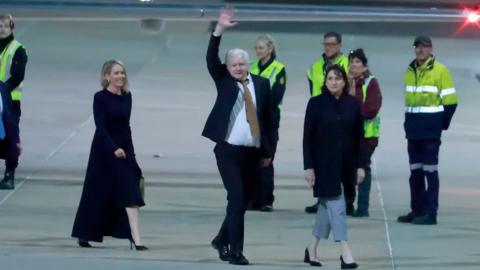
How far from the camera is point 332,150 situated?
37.9 feet

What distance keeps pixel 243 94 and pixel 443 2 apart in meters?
16.9

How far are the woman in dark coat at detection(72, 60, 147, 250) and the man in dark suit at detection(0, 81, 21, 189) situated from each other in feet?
9.45

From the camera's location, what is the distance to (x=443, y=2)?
27.9 meters

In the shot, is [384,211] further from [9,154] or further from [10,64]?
[10,64]

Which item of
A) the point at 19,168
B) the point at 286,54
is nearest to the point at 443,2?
the point at 286,54

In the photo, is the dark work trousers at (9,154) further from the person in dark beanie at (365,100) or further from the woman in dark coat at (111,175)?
the person in dark beanie at (365,100)

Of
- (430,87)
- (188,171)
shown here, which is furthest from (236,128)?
(188,171)

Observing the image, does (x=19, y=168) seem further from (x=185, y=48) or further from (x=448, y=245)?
(x=185, y=48)

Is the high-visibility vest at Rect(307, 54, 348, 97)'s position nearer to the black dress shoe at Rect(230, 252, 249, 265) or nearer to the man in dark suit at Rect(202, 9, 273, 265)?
the man in dark suit at Rect(202, 9, 273, 265)

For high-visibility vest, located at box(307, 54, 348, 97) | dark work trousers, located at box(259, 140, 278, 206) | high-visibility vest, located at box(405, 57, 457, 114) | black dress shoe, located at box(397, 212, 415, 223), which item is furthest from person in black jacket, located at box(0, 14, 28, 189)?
high-visibility vest, located at box(405, 57, 457, 114)

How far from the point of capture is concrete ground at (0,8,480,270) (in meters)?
12.3

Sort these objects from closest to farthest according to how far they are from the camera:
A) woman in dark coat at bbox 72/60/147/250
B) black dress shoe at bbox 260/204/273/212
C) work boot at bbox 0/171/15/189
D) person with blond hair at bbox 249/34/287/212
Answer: woman in dark coat at bbox 72/60/147/250
person with blond hair at bbox 249/34/287/212
black dress shoe at bbox 260/204/273/212
work boot at bbox 0/171/15/189

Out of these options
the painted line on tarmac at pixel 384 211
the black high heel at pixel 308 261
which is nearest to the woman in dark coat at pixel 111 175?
the black high heel at pixel 308 261

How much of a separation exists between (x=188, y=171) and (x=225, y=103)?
5.68 metres
